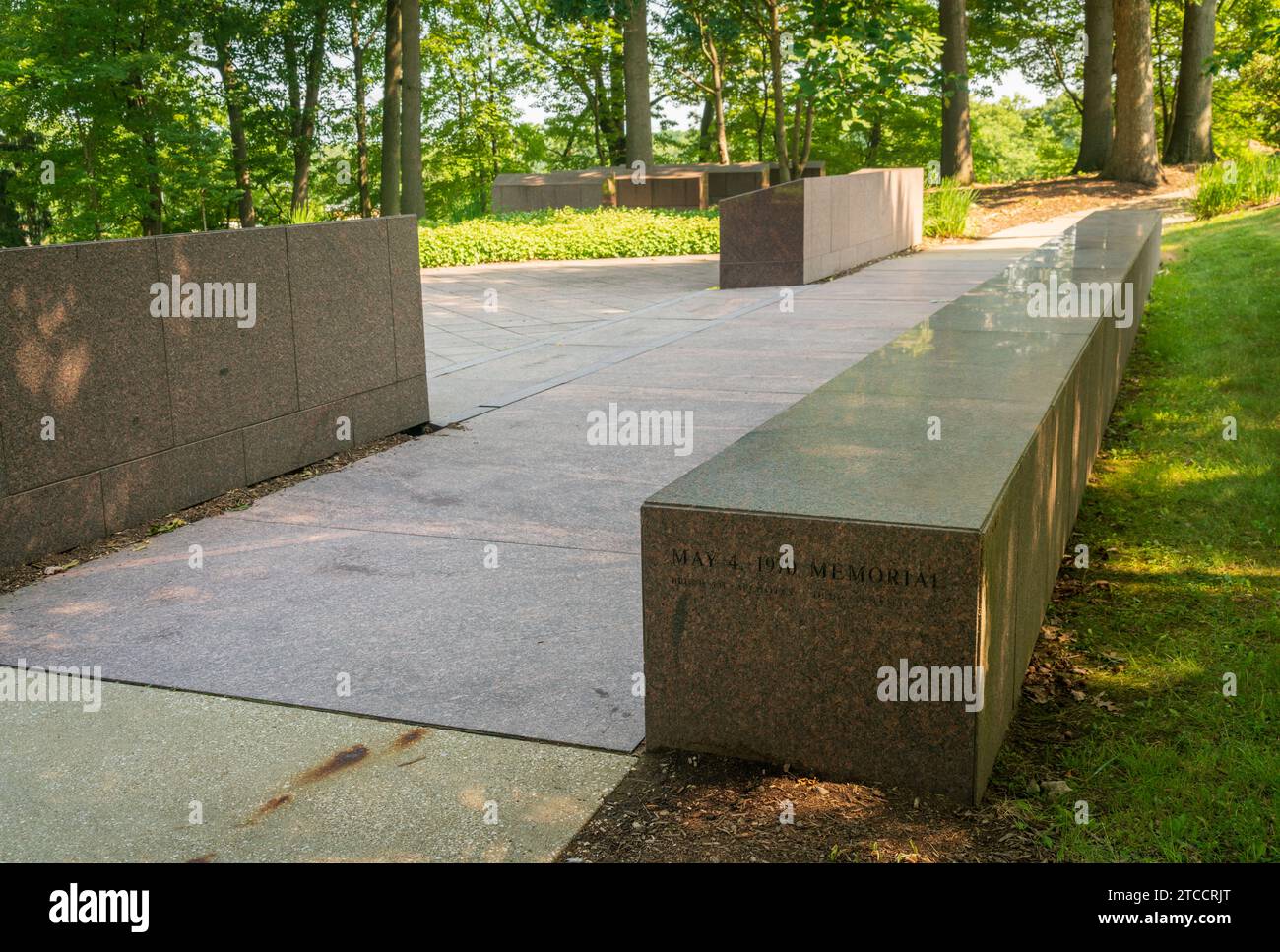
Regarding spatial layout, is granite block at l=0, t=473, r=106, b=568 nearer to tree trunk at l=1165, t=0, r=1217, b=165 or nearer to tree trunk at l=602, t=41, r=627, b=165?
tree trunk at l=1165, t=0, r=1217, b=165

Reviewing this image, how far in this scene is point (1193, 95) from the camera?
3011cm

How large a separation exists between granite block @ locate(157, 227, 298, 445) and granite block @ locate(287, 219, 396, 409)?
0.43 feet

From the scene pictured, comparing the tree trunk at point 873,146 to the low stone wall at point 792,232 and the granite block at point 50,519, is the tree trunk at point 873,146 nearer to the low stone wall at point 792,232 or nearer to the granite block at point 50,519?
the low stone wall at point 792,232

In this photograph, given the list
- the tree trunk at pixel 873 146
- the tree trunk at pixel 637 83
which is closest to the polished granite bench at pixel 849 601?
the tree trunk at pixel 637 83

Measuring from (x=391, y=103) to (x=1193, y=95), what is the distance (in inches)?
756

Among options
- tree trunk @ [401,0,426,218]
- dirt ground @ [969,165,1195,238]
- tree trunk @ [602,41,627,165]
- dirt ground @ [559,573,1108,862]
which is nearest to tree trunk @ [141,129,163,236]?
tree trunk @ [401,0,426,218]

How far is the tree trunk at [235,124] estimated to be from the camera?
109ft

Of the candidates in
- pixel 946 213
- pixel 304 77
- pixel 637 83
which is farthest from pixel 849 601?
pixel 304 77

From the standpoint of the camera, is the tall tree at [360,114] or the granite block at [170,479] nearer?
the granite block at [170,479]

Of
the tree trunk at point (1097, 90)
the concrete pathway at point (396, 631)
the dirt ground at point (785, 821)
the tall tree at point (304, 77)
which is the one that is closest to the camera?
the dirt ground at point (785, 821)

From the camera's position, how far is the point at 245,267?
7.72 meters

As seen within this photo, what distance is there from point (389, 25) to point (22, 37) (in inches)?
313

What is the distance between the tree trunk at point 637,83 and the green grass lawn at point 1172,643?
A: 20489 millimetres

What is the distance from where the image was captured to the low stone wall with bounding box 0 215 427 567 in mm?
6441
